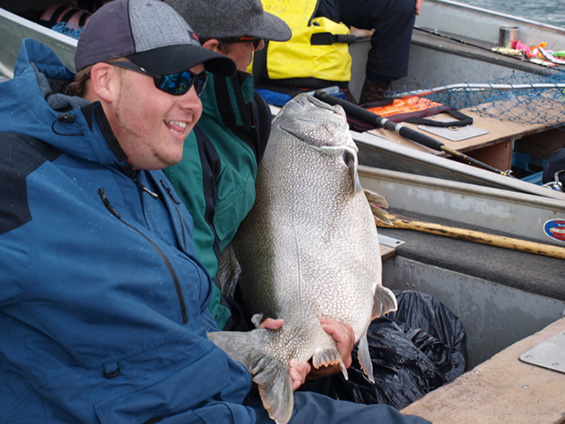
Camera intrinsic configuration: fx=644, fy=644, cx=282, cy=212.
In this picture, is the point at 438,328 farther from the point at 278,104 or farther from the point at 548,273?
the point at 278,104

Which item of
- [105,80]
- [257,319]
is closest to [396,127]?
[257,319]

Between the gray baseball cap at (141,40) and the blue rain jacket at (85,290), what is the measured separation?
164 mm

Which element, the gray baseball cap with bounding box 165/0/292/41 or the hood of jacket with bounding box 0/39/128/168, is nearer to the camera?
the hood of jacket with bounding box 0/39/128/168

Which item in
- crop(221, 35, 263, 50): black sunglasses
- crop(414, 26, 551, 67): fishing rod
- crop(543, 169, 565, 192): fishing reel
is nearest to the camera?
crop(221, 35, 263, 50): black sunglasses

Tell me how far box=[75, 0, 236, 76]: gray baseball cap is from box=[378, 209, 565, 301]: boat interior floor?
6.05 feet

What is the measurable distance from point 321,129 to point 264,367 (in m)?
1.15

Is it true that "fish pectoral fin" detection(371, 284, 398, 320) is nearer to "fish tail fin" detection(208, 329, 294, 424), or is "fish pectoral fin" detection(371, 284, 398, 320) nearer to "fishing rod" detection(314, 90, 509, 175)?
"fish tail fin" detection(208, 329, 294, 424)

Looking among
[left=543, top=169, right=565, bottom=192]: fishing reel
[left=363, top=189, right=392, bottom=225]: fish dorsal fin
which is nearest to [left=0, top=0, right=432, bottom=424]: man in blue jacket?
[left=363, top=189, right=392, bottom=225]: fish dorsal fin

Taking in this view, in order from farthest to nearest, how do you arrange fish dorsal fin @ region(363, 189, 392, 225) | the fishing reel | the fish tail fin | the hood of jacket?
1. the fishing reel
2. fish dorsal fin @ region(363, 189, 392, 225)
3. the fish tail fin
4. the hood of jacket

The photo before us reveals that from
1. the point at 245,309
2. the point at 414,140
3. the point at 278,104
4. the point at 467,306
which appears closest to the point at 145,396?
the point at 245,309

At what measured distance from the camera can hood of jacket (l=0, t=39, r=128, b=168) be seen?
1.60 m

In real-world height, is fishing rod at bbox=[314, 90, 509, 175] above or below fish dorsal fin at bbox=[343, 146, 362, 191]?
below

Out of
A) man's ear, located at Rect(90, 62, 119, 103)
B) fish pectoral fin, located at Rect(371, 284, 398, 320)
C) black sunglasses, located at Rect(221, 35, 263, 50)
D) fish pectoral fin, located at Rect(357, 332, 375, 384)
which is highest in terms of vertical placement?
black sunglasses, located at Rect(221, 35, 263, 50)

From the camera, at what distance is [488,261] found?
318 cm
